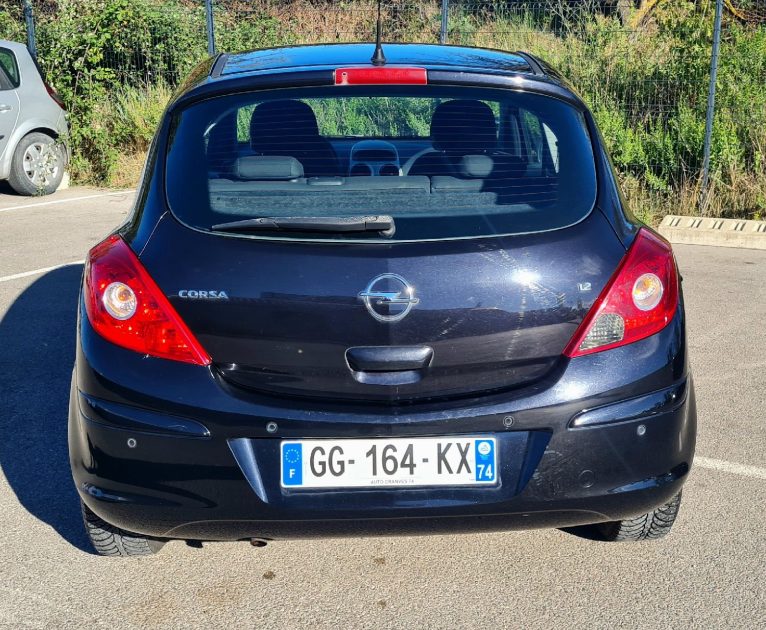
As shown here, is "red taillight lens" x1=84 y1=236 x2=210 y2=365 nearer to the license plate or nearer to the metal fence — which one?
the license plate

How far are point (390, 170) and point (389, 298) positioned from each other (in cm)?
73

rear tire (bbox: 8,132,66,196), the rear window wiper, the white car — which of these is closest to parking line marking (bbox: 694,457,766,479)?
the rear window wiper

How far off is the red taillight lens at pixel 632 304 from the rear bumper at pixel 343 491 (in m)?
0.19

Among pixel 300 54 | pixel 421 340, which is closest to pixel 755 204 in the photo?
pixel 300 54

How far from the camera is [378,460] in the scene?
2760 mm

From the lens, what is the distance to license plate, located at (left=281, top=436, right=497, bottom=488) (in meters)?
2.75

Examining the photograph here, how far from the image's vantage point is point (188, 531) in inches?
114

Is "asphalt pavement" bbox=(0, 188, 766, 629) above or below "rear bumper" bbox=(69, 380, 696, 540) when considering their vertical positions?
below

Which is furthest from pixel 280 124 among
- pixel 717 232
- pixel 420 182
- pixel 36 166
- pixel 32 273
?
pixel 36 166

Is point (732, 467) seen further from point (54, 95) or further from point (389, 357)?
point (54, 95)

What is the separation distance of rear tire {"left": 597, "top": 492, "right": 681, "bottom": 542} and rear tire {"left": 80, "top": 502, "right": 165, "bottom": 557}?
1.53 metres

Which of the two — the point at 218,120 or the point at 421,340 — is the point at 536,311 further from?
the point at 218,120

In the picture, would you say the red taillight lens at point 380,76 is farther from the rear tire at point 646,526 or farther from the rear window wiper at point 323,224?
the rear tire at point 646,526

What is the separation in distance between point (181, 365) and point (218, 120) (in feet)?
2.78
